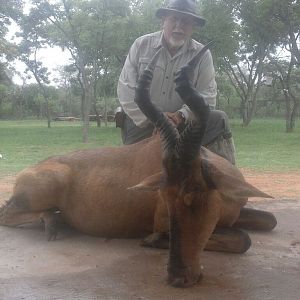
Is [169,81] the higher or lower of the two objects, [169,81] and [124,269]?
the higher

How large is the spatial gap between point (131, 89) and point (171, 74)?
1.50ft

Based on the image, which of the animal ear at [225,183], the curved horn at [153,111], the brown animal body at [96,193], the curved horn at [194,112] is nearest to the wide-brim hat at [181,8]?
the brown animal body at [96,193]

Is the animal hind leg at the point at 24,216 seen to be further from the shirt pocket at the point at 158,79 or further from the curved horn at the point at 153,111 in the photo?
the curved horn at the point at 153,111

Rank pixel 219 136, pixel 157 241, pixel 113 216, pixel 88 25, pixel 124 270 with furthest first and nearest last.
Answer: pixel 88 25
pixel 219 136
pixel 113 216
pixel 157 241
pixel 124 270

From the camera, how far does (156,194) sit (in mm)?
4918

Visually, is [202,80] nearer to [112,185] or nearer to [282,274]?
[112,185]

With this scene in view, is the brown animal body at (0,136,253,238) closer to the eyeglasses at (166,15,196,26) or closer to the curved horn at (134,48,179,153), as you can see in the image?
the curved horn at (134,48,179,153)

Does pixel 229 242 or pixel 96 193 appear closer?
pixel 229 242

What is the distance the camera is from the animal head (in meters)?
3.64

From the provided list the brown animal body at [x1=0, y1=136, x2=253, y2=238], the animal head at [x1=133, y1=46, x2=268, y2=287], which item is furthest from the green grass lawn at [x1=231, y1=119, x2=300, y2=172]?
the animal head at [x1=133, y1=46, x2=268, y2=287]

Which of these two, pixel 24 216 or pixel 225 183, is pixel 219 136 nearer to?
pixel 225 183

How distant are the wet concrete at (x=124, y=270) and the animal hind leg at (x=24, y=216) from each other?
11 centimetres

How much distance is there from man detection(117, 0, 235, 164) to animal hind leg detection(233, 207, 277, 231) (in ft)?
1.84

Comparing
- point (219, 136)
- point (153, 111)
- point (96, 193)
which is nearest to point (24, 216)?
point (96, 193)
